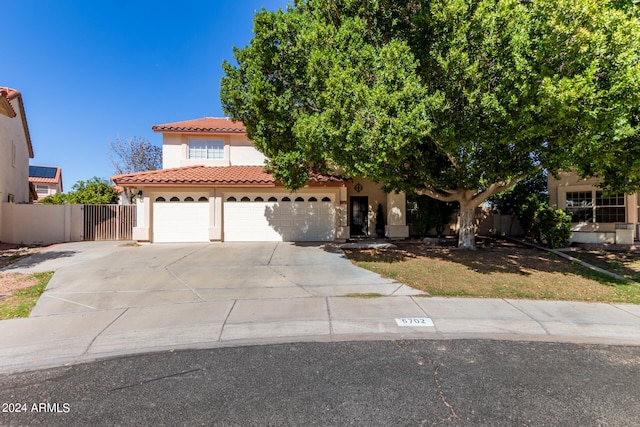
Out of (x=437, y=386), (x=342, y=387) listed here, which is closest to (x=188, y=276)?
(x=342, y=387)

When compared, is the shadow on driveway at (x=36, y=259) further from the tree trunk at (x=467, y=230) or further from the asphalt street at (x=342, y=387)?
the tree trunk at (x=467, y=230)

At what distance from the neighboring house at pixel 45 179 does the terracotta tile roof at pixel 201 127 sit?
90.6 ft

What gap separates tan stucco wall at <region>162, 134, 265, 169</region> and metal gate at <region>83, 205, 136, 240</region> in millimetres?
3319

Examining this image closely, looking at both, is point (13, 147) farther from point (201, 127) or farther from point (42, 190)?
point (42, 190)

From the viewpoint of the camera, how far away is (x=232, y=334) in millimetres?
4844

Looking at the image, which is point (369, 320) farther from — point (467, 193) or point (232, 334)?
point (467, 193)

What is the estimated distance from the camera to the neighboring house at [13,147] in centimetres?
1564

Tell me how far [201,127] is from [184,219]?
600 cm

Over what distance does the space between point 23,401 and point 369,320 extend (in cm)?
453

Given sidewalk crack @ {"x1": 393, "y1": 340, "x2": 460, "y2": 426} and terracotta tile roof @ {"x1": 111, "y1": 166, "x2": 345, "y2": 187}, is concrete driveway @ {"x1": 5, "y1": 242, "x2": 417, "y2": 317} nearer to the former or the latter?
sidewalk crack @ {"x1": 393, "y1": 340, "x2": 460, "y2": 426}

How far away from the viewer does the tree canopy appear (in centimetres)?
1786

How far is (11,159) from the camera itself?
17.0 meters

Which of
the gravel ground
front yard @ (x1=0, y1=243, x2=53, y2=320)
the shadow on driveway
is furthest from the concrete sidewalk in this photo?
the shadow on driveway

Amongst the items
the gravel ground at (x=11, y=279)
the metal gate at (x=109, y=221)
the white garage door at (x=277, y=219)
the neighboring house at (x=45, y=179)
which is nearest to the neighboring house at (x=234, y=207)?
the white garage door at (x=277, y=219)
